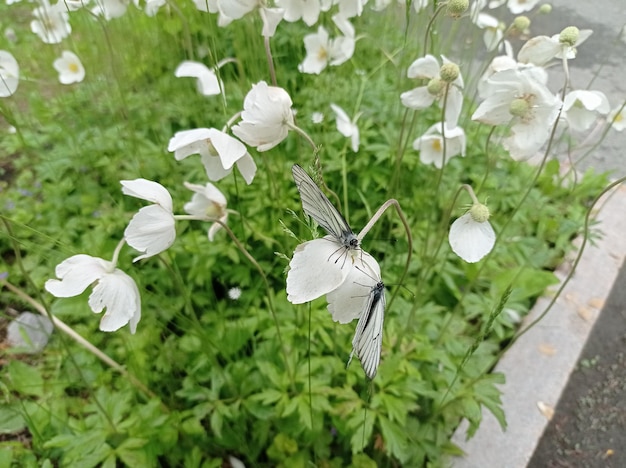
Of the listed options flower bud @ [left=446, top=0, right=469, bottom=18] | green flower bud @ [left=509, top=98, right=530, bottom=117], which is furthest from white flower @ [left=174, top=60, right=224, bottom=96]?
green flower bud @ [left=509, top=98, right=530, bottom=117]

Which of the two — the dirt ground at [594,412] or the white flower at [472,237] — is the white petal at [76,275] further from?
the dirt ground at [594,412]

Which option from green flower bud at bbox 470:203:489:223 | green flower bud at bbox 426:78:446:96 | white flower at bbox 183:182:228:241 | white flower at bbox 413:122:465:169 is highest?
green flower bud at bbox 426:78:446:96

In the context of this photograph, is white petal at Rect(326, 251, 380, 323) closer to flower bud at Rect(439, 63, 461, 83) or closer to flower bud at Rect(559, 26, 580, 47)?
flower bud at Rect(439, 63, 461, 83)

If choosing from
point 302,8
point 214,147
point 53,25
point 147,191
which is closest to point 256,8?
point 302,8

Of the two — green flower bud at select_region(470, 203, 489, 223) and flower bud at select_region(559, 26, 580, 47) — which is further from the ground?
flower bud at select_region(559, 26, 580, 47)

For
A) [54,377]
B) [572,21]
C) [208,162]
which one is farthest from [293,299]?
[572,21]

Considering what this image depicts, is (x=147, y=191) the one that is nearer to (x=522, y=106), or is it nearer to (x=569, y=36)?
(x=522, y=106)

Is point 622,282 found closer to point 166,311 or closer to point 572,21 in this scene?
point 166,311
